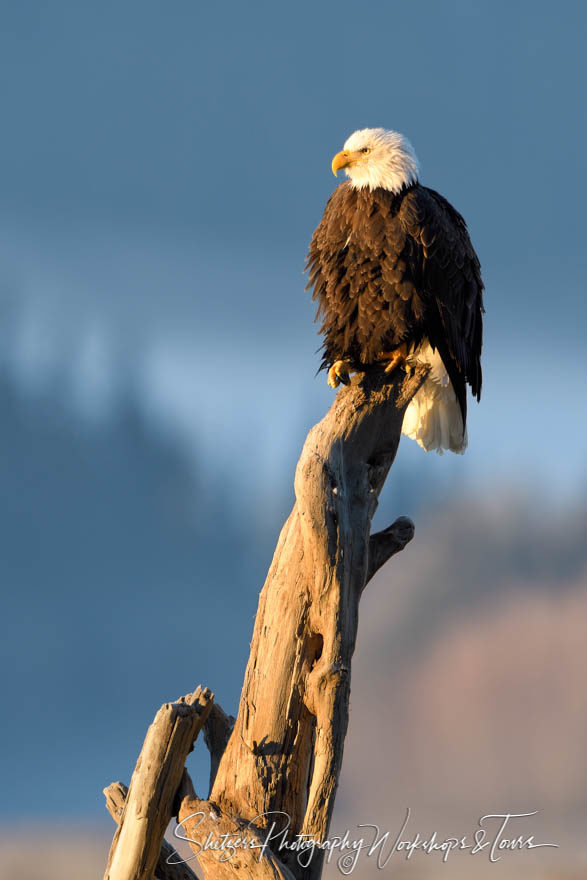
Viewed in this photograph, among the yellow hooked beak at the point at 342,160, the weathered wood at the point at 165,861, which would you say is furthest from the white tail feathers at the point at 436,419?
the weathered wood at the point at 165,861

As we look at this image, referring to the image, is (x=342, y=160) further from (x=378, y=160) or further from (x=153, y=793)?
(x=153, y=793)

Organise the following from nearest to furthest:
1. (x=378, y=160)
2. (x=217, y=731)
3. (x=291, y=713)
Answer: (x=291, y=713)
(x=217, y=731)
(x=378, y=160)

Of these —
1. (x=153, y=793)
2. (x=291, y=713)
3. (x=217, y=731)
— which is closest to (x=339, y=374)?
(x=291, y=713)

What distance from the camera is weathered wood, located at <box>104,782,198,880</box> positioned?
616 cm

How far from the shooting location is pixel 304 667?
5.96 metres

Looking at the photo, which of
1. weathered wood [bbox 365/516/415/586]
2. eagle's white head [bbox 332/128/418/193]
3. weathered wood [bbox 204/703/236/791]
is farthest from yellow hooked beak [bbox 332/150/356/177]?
weathered wood [bbox 204/703/236/791]

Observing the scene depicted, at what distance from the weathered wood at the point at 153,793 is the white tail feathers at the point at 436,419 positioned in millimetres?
2954

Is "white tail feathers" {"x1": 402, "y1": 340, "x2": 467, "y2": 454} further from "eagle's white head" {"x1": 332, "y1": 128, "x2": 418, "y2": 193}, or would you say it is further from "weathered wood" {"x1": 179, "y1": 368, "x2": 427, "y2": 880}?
"eagle's white head" {"x1": 332, "y1": 128, "x2": 418, "y2": 193}

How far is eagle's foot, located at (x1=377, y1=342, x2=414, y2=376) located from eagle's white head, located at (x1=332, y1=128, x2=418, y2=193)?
116 cm

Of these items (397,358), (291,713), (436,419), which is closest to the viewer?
(291,713)

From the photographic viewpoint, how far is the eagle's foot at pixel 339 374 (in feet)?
22.1

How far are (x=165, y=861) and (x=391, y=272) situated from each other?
427cm

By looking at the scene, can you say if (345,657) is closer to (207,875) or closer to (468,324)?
(207,875)

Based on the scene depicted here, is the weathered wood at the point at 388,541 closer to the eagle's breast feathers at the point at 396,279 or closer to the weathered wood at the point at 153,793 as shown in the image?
the eagle's breast feathers at the point at 396,279
